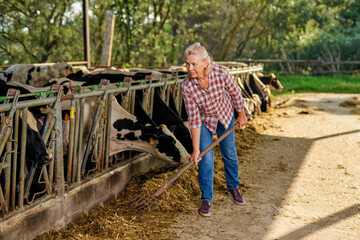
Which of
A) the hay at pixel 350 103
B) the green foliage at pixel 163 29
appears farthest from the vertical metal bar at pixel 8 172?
the hay at pixel 350 103

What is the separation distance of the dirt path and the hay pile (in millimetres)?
176

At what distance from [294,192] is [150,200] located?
181 cm

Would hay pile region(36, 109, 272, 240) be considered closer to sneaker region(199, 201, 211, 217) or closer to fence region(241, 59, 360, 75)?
sneaker region(199, 201, 211, 217)

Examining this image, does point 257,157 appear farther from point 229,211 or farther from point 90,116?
point 90,116

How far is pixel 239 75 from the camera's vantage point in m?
9.68

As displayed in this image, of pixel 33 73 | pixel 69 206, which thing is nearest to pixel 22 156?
pixel 69 206

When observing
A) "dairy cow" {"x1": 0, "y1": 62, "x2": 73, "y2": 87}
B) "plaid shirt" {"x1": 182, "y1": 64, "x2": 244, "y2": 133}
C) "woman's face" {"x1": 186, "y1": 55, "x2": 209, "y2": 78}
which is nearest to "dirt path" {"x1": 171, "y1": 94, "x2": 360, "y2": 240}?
"plaid shirt" {"x1": 182, "y1": 64, "x2": 244, "y2": 133}

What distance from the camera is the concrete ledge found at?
323 cm

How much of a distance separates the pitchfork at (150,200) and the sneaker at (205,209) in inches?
15.5

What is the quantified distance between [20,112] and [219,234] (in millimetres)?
2022

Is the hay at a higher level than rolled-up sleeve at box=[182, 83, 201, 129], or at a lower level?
lower

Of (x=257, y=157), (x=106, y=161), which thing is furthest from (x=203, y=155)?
(x=257, y=157)

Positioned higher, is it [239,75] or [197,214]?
[239,75]

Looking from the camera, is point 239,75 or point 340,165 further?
point 239,75
